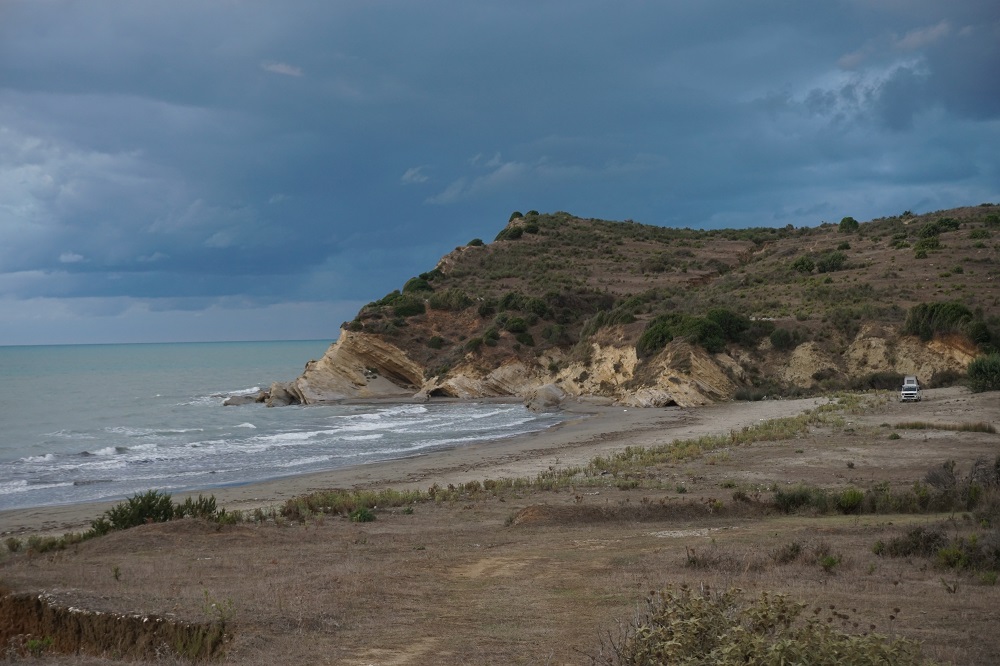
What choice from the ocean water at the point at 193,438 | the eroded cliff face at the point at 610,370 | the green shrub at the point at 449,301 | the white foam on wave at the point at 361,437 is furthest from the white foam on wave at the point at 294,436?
the green shrub at the point at 449,301

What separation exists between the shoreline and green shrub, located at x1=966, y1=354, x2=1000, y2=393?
6268 mm

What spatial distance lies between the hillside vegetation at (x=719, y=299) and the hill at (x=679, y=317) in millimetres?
130

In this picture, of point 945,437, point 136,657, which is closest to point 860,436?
point 945,437

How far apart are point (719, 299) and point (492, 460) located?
110 ft

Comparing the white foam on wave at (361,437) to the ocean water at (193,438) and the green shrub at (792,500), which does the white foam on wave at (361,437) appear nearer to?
the ocean water at (193,438)

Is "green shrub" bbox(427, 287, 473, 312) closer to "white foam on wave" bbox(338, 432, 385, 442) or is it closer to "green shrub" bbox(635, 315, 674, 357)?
"green shrub" bbox(635, 315, 674, 357)

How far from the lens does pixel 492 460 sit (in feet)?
89.0

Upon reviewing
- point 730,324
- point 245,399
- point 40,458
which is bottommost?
point 40,458

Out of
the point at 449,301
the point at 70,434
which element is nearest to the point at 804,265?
the point at 449,301

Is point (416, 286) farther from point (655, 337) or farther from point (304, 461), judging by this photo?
point (304, 461)

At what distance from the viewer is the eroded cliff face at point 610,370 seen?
Result: 41969mm

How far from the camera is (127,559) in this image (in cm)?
1162

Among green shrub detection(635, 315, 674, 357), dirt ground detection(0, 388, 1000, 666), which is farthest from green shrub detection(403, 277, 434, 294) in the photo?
dirt ground detection(0, 388, 1000, 666)

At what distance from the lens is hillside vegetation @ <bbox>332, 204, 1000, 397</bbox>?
43.1m
